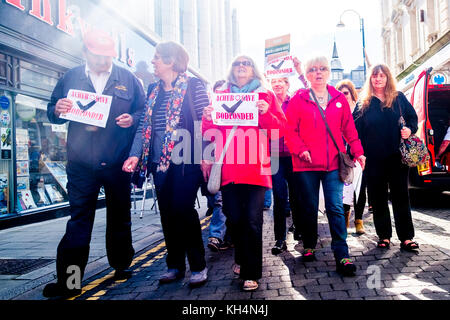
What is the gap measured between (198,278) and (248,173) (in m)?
1.04

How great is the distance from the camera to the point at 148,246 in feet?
16.2

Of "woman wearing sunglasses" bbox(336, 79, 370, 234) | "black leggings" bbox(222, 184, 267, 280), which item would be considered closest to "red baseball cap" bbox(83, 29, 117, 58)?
"black leggings" bbox(222, 184, 267, 280)

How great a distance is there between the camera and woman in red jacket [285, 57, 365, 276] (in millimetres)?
3518

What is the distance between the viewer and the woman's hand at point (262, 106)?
2.98 meters

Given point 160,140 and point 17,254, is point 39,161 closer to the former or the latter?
point 17,254

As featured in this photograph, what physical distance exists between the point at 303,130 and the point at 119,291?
2349 millimetres

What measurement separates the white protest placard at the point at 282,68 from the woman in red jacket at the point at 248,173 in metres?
2.52

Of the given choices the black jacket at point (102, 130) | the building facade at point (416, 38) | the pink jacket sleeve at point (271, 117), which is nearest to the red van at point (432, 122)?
the building facade at point (416, 38)

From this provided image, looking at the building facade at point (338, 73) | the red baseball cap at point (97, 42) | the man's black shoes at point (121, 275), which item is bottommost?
the man's black shoes at point (121, 275)

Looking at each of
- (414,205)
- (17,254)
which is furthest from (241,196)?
(414,205)

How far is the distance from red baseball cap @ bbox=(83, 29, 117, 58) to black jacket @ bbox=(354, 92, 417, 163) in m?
2.93

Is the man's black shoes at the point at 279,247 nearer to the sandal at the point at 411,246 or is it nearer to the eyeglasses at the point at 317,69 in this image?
the sandal at the point at 411,246

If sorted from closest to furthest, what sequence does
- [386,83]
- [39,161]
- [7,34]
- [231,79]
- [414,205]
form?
[231,79] → [386,83] → [7,34] → [414,205] → [39,161]

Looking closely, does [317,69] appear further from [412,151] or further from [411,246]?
[411,246]
